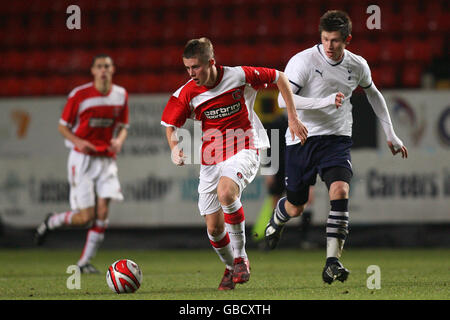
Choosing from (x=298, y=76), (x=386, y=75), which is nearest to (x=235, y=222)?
(x=298, y=76)

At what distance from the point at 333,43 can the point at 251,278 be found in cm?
208

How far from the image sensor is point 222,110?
541 centimetres

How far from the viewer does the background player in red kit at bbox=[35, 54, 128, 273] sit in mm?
7727

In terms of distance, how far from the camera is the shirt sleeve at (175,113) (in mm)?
5359

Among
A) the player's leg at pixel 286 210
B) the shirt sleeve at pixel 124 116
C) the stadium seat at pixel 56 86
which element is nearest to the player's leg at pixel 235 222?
the player's leg at pixel 286 210

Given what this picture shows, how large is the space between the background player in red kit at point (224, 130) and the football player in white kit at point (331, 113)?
0.31 metres

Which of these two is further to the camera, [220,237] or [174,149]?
[220,237]

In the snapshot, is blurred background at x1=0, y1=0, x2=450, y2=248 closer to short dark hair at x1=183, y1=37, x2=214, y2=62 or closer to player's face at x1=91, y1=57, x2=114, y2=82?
player's face at x1=91, y1=57, x2=114, y2=82

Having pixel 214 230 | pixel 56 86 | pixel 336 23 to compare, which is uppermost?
pixel 336 23

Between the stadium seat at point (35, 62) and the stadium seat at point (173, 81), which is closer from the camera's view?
the stadium seat at point (173, 81)

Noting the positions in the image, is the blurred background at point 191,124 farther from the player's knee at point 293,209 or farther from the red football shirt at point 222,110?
the red football shirt at point 222,110

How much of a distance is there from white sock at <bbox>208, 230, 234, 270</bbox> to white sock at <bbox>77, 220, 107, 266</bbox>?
8.07 ft

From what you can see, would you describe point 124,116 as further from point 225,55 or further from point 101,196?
point 225,55
